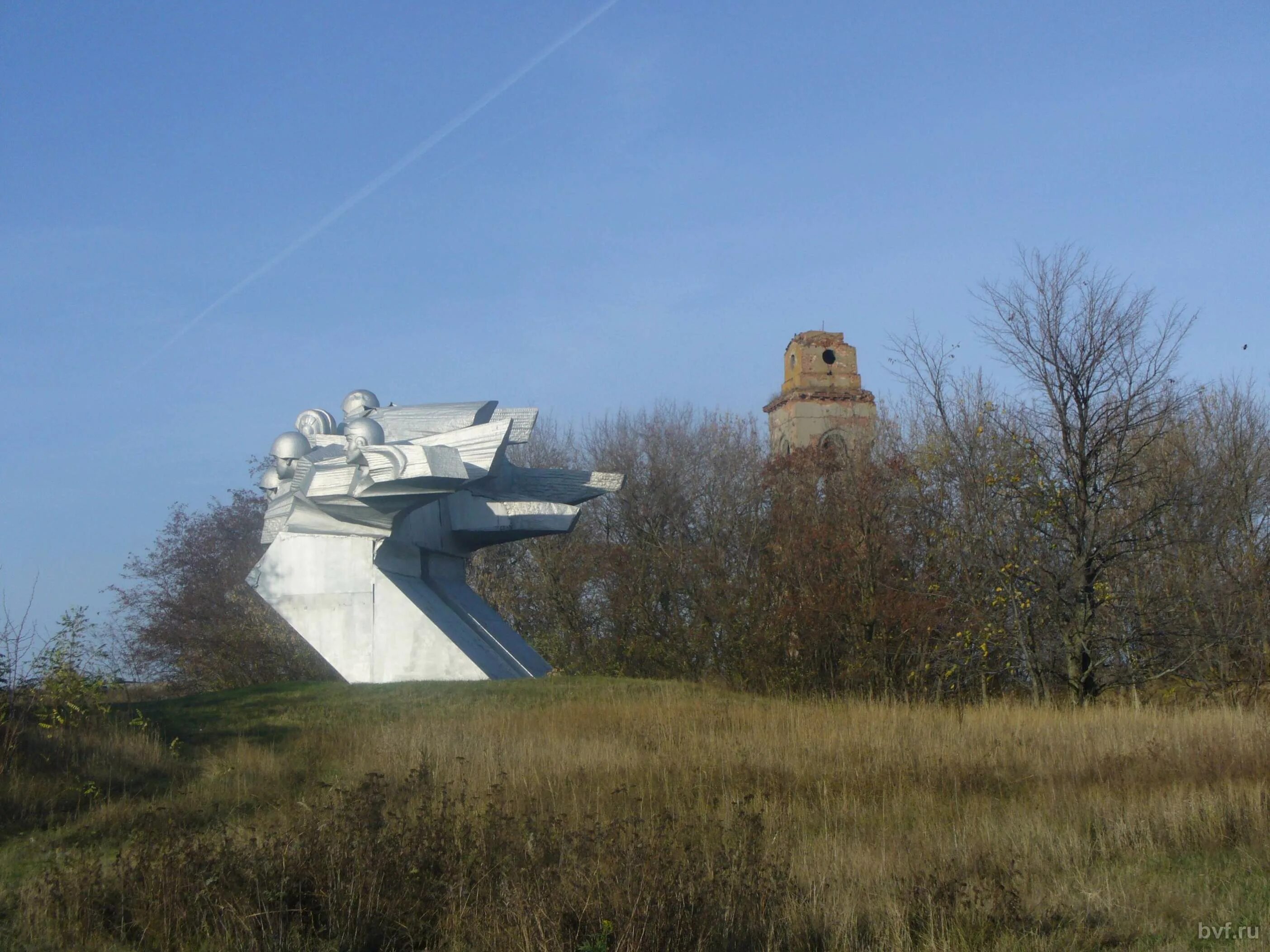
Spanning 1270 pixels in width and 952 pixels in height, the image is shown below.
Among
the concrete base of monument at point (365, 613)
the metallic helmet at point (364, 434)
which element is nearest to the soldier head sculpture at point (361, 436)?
the metallic helmet at point (364, 434)

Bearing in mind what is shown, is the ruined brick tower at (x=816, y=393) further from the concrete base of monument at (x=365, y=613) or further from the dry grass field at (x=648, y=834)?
the dry grass field at (x=648, y=834)

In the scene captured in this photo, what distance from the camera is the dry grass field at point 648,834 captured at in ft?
15.4

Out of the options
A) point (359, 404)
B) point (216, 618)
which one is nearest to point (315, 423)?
point (359, 404)

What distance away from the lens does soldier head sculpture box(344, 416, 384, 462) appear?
14508 millimetres

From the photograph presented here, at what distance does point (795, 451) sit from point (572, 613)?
22.4 feet

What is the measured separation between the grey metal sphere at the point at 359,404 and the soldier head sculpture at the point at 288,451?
3.08 feet

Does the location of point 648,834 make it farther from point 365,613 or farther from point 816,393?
point 816,393

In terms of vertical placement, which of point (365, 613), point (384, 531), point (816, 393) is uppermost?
point (816, 393)

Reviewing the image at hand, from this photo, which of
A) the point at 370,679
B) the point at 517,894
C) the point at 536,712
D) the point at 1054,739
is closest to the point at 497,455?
the point at 370,679

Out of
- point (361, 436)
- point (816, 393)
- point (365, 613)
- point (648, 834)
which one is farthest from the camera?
point (816, 393)

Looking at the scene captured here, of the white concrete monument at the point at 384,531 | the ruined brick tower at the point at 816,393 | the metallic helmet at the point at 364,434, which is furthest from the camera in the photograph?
the ruined brick tower at the point at 816,393

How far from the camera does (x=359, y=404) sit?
16.8m

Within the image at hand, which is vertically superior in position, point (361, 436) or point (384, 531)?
point (361, 436)

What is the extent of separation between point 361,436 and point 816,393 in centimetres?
2303
